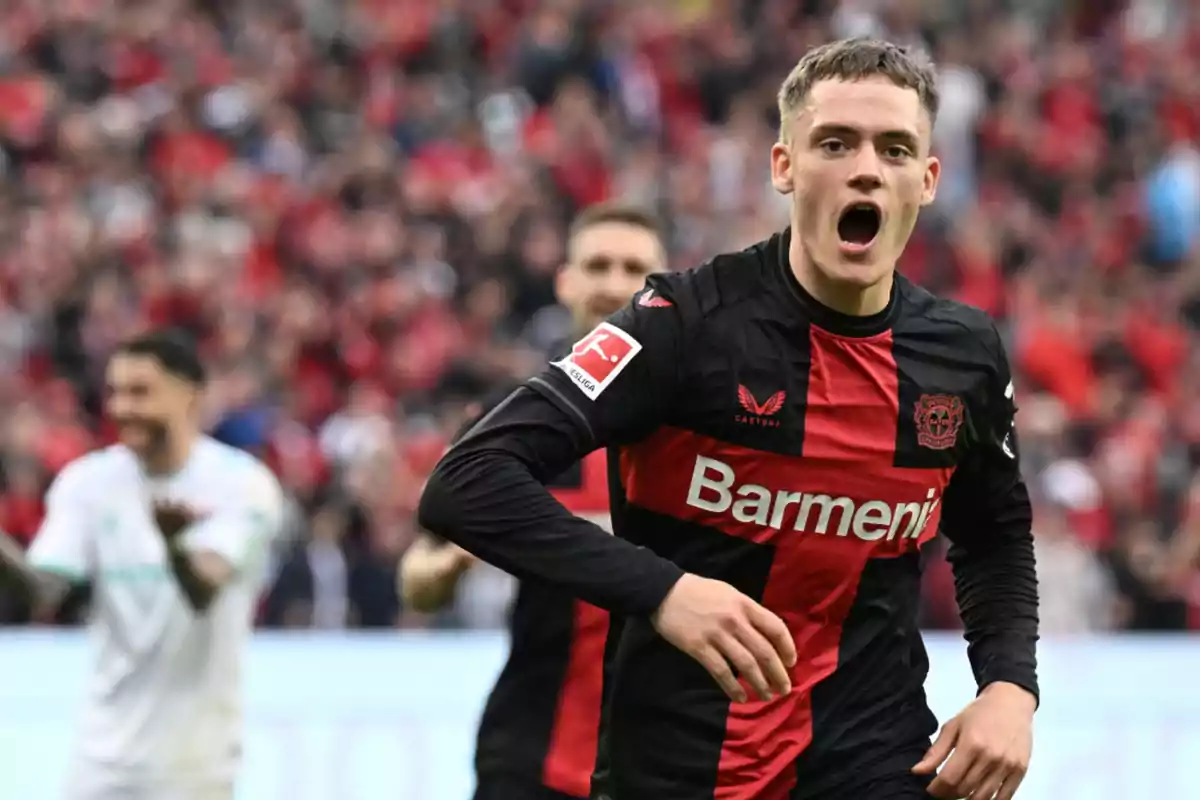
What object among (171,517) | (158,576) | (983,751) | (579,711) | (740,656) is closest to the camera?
(740,656)

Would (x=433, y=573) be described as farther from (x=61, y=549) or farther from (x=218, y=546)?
(x=61, y=549)

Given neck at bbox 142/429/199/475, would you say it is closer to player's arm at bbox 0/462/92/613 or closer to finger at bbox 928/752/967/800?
player's arm at bbox 0/462/92/613

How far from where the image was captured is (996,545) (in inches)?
155

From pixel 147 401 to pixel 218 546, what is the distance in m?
0.64

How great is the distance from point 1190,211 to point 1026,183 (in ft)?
4.24

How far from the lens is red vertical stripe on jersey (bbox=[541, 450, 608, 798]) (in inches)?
204

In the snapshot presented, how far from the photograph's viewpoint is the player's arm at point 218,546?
249 inches

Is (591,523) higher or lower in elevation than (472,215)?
lower

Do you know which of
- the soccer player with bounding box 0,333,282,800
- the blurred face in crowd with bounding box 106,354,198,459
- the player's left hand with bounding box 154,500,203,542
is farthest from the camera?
the blurred face in crowd with bounding box 106,354,198,459

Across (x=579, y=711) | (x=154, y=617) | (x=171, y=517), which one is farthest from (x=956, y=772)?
(x=154, y=617)

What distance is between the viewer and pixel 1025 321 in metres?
14.0

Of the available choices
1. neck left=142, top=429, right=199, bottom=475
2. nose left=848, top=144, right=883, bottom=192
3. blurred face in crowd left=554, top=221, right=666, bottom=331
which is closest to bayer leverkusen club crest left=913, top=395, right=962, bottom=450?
nose left=848, top=144, right=883, bottom=192

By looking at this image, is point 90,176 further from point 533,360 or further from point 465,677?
point 465,677

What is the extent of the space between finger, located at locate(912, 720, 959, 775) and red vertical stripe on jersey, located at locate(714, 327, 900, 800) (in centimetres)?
A: 21
